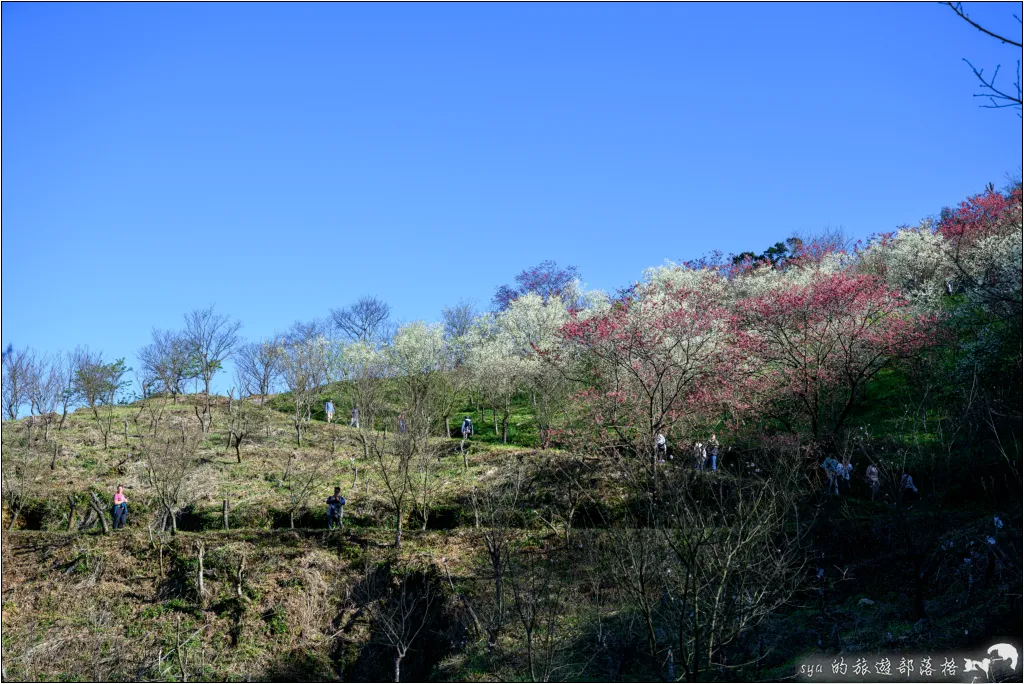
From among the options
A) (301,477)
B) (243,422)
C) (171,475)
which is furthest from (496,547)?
(243,422)

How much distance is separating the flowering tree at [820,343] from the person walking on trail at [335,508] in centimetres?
1436

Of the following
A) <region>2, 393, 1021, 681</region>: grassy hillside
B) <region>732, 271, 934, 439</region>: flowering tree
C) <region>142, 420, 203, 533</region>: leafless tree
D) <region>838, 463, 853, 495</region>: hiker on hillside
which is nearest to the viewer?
<region>2, 393, 1021, 681</region>: grassy hillside

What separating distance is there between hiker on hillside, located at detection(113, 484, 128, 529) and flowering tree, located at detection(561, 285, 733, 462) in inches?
586

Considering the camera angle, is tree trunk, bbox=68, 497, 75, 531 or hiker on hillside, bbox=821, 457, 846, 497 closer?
hiker on hillside, bbox=821, 457, 846, 497

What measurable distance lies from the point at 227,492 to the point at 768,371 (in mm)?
19355

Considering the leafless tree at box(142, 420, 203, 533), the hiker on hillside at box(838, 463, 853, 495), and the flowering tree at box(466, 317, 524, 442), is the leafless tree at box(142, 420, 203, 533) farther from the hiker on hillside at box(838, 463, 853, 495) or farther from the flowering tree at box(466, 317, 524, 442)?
the hiker on hillside at box(838, 463, 853, 495)

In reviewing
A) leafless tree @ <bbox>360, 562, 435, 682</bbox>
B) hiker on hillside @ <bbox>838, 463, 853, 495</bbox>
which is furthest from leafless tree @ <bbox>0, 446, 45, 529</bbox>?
hiker on hillside @ <bbox>838, 463, 853, 495</bbox>

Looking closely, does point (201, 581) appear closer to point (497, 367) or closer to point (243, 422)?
point (243, 422)

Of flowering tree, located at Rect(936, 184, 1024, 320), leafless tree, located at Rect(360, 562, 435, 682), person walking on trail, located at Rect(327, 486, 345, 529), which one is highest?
flowering tree, located at Rect(936, 184, 1024, 320)

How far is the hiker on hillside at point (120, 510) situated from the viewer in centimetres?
2633

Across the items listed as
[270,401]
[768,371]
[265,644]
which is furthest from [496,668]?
[270,401]

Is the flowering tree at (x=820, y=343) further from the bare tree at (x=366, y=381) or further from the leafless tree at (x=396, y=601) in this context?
the bare tree at (x=366, y=381)

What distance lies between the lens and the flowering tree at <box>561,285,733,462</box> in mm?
28219

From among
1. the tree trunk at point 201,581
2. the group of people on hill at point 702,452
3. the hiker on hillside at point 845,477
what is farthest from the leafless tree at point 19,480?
the hiker on hillside at point 845,477
